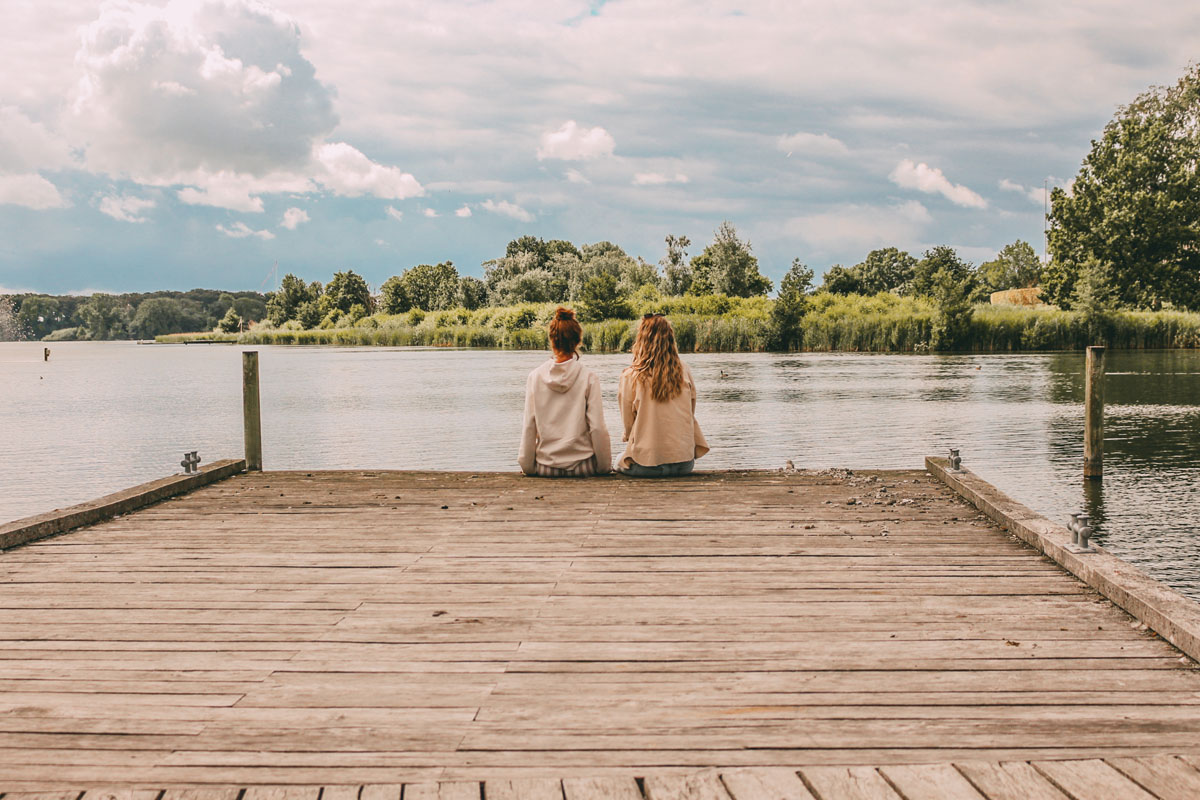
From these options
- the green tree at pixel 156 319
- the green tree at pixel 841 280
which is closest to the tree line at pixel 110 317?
the green tree at pixel 156 319

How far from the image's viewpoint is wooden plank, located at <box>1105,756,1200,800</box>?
2473mm

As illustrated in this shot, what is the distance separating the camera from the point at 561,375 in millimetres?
7535

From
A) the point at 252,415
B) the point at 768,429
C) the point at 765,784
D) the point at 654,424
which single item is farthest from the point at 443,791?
the point at 768,429

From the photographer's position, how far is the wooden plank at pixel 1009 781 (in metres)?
2.47

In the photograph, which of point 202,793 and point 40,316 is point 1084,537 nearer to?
point 202,793

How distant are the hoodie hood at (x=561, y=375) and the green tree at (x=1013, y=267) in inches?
4657

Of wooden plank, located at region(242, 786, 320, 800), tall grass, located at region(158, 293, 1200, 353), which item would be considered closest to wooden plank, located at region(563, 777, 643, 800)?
wooden plank, located at region(242, 786, 320, 800)

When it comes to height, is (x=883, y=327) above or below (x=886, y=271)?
below

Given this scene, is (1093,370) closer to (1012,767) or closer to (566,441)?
(566,441)

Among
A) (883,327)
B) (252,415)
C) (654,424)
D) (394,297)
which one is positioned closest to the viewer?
(654,424)

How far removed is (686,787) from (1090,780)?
1.08 meters

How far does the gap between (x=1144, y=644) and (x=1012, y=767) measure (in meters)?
1.42

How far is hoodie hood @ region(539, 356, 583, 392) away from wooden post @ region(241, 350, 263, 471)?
136 inches

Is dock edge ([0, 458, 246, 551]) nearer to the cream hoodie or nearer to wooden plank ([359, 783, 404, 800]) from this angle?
the cream hoodie
